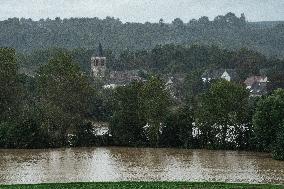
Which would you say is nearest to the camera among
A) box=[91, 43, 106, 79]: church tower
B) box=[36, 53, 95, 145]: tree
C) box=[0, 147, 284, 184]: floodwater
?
box=[0, 147, 284, 184]: floodwater

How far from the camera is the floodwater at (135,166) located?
35781 millimetres

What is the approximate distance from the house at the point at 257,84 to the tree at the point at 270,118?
55674mm

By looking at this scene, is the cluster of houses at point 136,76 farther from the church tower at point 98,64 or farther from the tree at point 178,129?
the tree at point 178,129

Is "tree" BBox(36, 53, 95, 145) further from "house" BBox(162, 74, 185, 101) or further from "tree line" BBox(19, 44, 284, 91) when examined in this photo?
"tree line" BBox(19, 44, 284, 91)

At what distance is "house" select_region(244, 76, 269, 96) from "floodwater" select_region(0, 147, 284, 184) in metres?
55.8

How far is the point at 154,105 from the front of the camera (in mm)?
50688

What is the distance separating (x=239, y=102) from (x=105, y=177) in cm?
1790

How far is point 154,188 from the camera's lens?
30.5 m

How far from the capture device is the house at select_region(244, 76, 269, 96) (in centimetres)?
A: 10215

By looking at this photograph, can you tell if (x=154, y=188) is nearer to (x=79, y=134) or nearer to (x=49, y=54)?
(x=79, y=134)

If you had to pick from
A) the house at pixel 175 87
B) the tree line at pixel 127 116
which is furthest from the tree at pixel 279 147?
the house at pixel 175 87

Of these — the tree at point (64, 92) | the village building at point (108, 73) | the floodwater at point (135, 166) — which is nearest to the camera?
the floodwater at point (135, 166)

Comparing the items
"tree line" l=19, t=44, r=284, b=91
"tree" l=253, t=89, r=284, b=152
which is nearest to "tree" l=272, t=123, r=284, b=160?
"tree" l=253, t=89, r=284, b=152

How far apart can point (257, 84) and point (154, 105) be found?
59.6m
